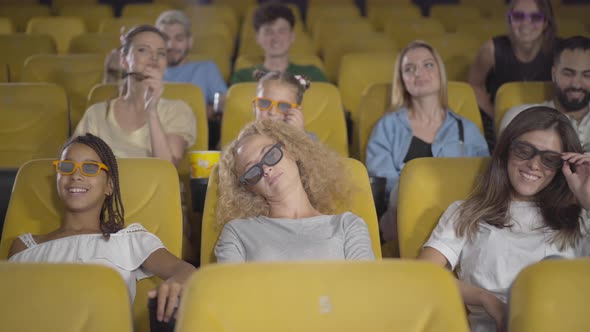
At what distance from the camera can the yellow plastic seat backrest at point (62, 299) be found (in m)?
1.41

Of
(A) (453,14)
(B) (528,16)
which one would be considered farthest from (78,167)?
(A) (453,14)

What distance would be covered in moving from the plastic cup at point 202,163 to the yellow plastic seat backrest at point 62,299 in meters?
1.32

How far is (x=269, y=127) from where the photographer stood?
2.40 m

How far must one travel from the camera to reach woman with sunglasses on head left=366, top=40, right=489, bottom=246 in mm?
3213

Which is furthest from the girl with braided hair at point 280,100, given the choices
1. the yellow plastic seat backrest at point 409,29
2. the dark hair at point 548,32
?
the yellow plastic seat backrest at point 409,29

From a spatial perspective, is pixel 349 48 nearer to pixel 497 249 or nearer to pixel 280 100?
pixel 280 100

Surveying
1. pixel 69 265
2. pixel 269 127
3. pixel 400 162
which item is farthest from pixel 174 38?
pixel 69 265

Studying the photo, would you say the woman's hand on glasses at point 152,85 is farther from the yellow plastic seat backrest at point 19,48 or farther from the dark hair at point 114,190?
the yellow plastic seat backrest at point 19,48

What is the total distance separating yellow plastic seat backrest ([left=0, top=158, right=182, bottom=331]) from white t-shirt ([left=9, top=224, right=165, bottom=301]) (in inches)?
4.3

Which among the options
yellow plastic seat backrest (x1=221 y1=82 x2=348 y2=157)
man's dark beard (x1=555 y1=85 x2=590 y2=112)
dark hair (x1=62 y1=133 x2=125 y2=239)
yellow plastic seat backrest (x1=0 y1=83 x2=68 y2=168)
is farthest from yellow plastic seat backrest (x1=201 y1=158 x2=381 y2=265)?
yellow plastic seat backrest (x1=0 y1=83 x2=68 y2=168)

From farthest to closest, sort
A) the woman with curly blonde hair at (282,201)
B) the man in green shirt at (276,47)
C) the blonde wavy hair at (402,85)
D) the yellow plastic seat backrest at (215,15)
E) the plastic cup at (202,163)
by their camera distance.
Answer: the yellow plastic seat backrest at (215,15) < the man in green shirt at (276,47) < the blonde wavy hair at (402,85) < the plastic cup at (202,163) < the woman with curly blonde hair at (282,201)

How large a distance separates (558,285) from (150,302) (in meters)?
0.88

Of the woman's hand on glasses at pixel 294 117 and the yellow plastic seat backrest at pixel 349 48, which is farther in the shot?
the yellow plastic seat backrest at pixel 349 48

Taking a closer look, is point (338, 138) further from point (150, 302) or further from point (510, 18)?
point (150, 302)
